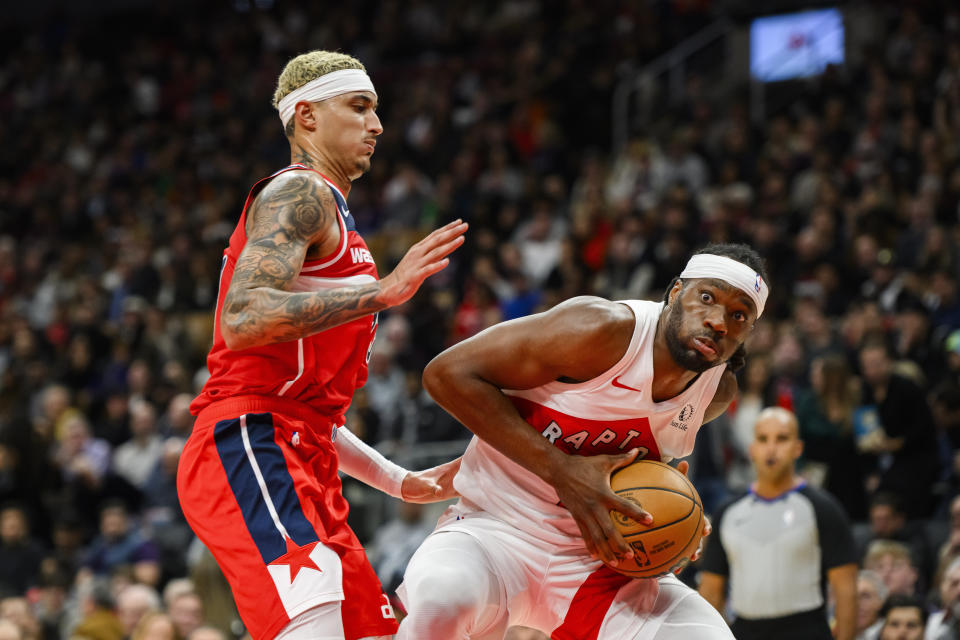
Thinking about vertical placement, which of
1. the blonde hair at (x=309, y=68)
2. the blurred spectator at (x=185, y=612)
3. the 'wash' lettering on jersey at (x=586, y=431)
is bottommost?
the blurred spectator at (x=185, y=612)

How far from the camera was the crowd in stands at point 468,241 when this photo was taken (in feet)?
28.7

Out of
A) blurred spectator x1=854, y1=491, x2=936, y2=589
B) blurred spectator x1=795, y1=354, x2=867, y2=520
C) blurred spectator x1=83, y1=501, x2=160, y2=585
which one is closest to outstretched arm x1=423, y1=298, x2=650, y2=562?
blurred spectator x1=854, y1=491, x2=936, y2=589

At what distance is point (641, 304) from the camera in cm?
420

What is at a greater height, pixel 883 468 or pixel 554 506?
pixel 554 506

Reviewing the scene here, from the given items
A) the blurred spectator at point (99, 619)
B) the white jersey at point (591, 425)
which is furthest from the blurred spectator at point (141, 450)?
the white jersey at point (591, 425)

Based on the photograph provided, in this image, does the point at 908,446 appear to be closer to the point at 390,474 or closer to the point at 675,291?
the point at 675,291

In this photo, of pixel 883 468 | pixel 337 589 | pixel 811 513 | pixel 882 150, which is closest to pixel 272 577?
pixel 337 589

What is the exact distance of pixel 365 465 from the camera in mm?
4492

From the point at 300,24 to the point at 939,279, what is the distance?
12.8 meters

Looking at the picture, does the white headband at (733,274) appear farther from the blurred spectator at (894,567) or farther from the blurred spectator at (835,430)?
the blurred spectator at (835,430)

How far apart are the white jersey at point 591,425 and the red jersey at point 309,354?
651 mm

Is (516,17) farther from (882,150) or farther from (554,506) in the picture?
(554,506)

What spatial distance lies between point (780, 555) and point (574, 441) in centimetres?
272

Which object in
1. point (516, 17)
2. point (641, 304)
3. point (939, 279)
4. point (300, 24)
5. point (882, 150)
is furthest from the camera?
point (300, 24)
